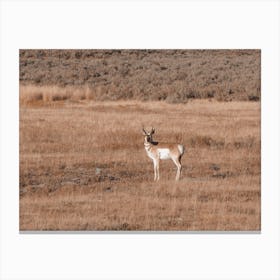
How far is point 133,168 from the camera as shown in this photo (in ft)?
63.7

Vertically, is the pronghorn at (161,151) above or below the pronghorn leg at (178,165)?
above

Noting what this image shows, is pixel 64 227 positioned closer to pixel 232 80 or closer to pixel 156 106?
pixel 156 106

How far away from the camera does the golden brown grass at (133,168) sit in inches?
634

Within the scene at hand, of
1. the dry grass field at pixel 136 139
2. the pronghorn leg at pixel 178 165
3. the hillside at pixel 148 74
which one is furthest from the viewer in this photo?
the hillside at pixel 148 74

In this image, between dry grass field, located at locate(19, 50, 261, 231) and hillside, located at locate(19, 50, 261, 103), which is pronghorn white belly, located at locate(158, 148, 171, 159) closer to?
dry grass field, located at locate(19, 50, 261, 231)

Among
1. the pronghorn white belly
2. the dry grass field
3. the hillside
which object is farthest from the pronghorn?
the hillside

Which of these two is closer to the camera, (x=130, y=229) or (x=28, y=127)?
(x=130, y=229)

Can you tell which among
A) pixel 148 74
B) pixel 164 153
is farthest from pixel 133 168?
pixel 148 74

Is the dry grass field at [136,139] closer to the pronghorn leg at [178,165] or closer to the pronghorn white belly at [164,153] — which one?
the pronghorn leg at [178,165]

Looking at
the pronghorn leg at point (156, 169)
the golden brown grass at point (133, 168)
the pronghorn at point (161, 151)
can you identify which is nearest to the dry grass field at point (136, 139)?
the golden brown grass at point (133, 168)

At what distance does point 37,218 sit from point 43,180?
93.3 inches

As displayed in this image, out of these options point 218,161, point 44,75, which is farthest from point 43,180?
point 44,75

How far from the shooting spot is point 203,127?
24.1 meters

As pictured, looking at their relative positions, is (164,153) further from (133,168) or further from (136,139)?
(136,139)
